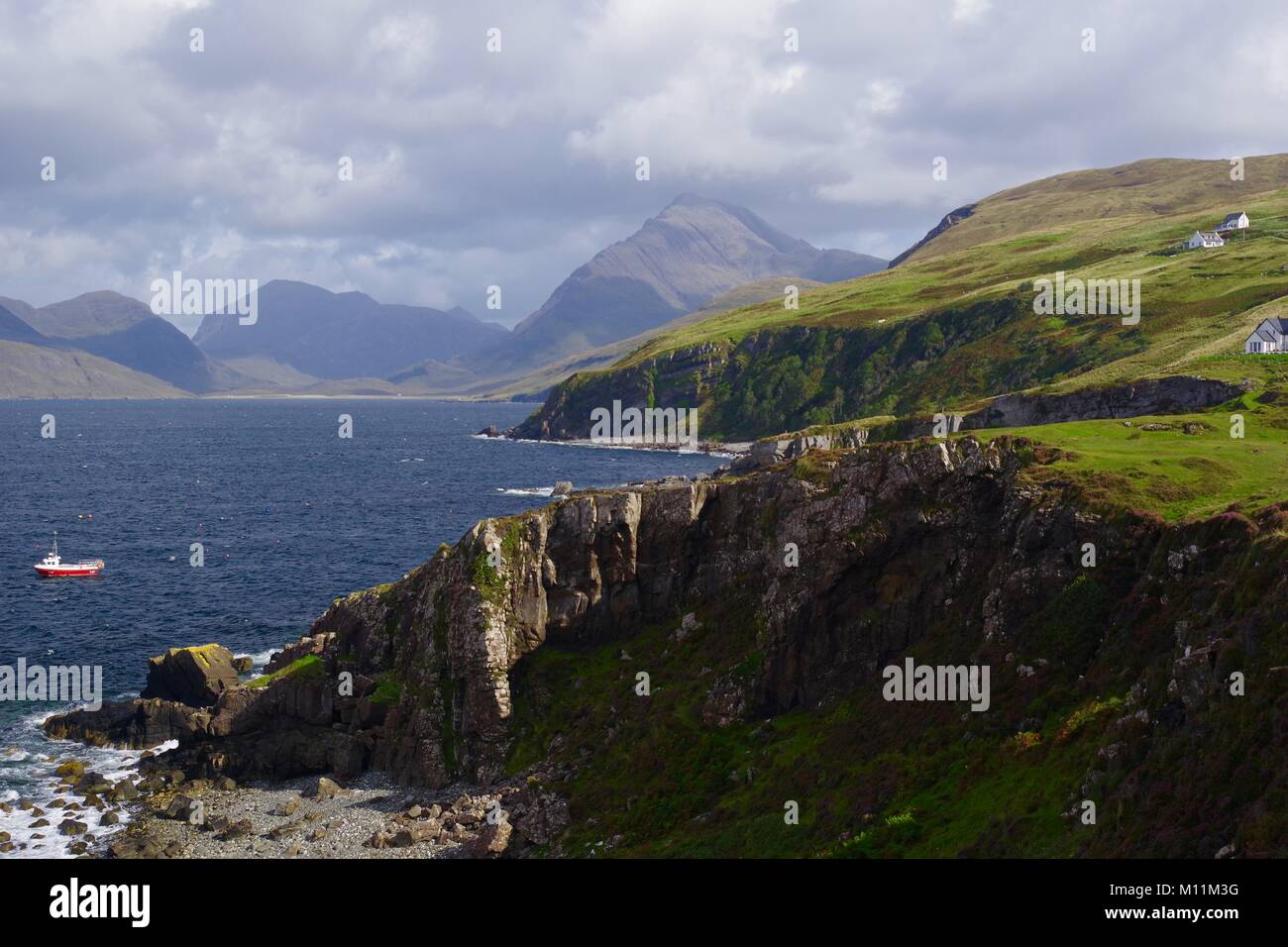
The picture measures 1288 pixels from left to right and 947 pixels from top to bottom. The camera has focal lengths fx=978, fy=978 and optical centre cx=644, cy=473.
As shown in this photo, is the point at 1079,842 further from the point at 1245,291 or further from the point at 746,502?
the point at 1245,291

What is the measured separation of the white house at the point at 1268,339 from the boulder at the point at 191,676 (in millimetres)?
98667

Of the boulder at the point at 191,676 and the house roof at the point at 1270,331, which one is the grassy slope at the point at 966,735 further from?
the house roof at the point at 1270,331

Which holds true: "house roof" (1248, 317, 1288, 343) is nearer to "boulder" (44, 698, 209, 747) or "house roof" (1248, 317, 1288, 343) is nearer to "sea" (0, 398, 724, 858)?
"sea" (0, 398, 724, 858)

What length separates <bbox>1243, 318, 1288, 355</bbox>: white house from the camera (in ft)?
321

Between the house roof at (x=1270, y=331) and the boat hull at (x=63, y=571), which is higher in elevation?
the house roof at (x=1270, y=331)

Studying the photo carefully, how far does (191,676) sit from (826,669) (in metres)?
47.3

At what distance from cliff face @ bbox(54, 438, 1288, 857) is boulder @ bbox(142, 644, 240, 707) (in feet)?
16.6

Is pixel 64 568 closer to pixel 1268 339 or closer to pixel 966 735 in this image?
pixel 966 735

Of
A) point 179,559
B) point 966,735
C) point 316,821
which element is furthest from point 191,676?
point 966,735

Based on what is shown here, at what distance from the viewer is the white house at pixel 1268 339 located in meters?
97.9

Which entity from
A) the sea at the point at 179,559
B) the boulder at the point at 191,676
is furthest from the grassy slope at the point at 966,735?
the sea at the point at 179,559
